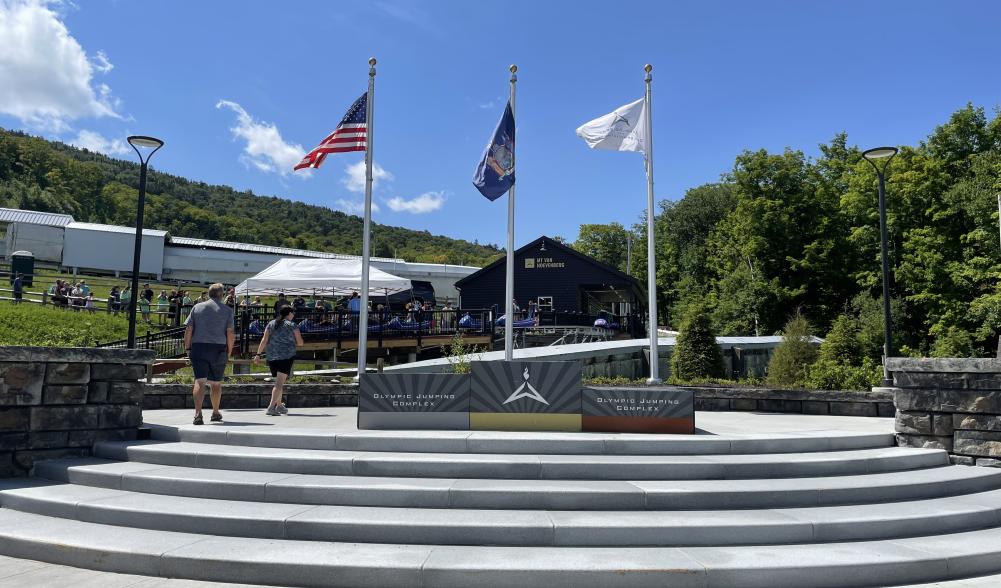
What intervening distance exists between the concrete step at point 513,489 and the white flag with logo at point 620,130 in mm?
6983

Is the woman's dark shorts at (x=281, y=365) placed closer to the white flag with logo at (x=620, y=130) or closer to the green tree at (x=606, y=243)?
the white flag with logo at (x=620, y=130)

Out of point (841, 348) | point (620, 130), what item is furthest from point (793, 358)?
point (620, 130)

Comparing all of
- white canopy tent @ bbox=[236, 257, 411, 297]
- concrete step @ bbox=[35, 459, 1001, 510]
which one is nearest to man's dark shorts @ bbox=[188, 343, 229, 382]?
concrete step @ bbox=[35, 459, 1001, 510]

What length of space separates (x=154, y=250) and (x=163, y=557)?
46.5 metres

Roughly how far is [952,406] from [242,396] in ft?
34.8

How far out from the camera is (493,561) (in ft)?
14.5

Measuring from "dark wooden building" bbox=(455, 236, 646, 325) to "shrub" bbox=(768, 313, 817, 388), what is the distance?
20932 mm

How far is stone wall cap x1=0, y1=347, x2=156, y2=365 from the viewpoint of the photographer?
6.64 meters

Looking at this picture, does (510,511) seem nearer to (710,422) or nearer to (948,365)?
(710,422)

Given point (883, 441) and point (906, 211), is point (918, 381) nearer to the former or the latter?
point (883, 441)

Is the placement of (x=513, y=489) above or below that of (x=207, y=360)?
below

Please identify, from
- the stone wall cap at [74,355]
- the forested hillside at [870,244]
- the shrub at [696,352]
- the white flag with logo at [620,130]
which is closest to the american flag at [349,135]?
the white flag with logo at [620,130]

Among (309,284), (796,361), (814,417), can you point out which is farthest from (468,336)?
(814,417)

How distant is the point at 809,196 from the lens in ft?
133
